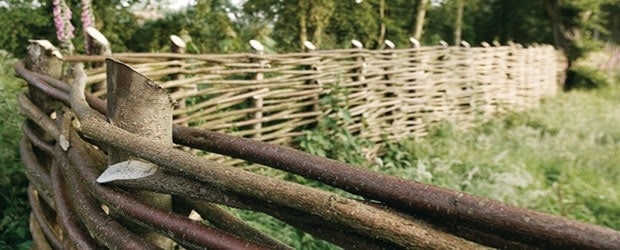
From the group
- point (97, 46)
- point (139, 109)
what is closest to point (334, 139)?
point (97, 46)

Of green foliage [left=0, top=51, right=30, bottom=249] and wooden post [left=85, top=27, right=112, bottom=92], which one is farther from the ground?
wooden post [left=85, top=27, right=112, bottom=92]

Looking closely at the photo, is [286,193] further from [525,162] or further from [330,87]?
[525,162]

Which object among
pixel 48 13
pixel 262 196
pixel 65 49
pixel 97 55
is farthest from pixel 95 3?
pixel 262 196

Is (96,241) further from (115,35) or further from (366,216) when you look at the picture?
(115,35)

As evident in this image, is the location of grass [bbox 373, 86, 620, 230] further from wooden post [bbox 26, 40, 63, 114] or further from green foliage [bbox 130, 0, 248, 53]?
green foliage [bbox 130, 0, 248, 53]

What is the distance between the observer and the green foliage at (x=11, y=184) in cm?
311

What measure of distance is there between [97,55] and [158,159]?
6.80 feet

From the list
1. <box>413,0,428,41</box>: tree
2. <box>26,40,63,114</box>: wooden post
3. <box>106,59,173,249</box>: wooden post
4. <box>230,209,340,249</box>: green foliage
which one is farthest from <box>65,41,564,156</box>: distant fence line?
<box>413,0,428,41</box>: tree

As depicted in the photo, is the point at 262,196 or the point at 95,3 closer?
the point at 262,196

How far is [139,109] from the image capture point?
1328mm

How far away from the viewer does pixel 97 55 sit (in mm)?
3107

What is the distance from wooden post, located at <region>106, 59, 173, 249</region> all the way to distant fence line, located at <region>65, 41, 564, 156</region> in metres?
1.70

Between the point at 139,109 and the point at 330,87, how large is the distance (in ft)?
13.1

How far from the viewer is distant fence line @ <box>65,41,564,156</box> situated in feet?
12.6
